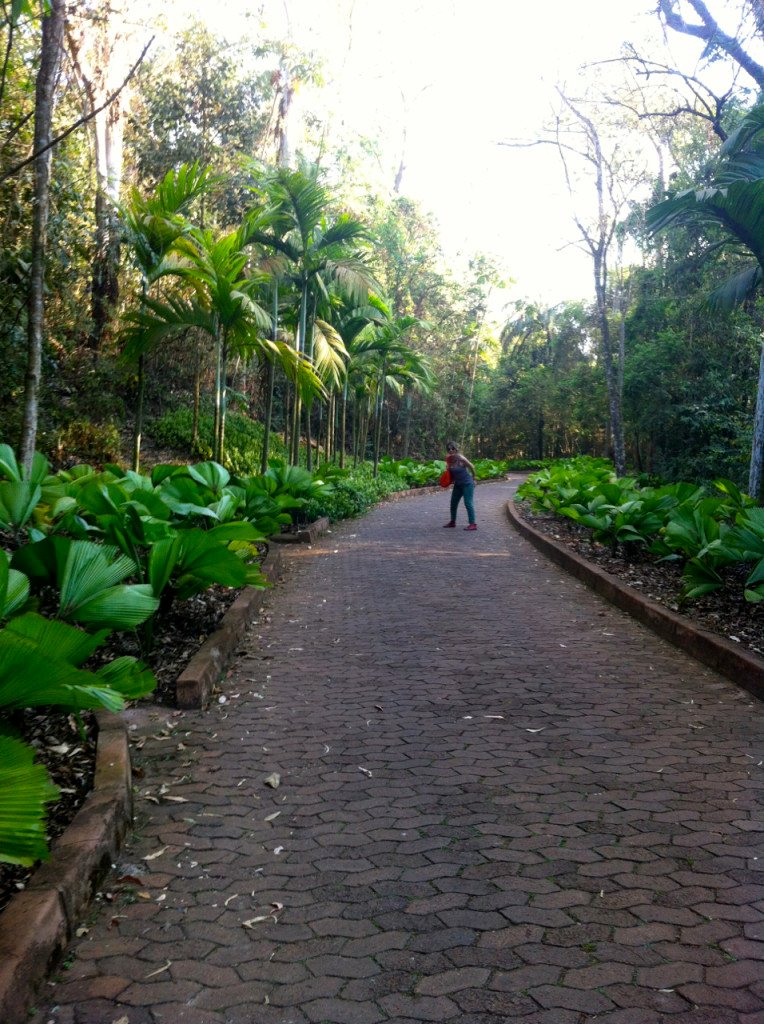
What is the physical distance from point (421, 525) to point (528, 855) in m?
12.2

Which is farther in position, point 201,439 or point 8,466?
point 201,439

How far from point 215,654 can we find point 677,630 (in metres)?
3.38

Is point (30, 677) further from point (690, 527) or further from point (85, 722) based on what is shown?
point (690, 527)

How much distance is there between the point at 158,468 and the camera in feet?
25.5

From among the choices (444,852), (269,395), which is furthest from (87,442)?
(444,852)

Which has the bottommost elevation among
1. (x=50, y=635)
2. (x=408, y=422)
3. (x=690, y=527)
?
(x=50, y=635)

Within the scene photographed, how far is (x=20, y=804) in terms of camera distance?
224cm

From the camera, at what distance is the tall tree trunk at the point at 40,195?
6.23 m

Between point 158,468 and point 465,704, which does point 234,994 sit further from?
point 158,468

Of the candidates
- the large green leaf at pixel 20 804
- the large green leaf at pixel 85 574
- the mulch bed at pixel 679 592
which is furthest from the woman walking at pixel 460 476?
the large green leaf at pixel 20 804

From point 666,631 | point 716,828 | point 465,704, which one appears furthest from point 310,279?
point 716,828

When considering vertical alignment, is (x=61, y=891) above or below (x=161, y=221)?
below

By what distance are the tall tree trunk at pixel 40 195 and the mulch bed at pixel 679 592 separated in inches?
211

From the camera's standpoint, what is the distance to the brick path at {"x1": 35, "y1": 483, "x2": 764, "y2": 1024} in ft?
7.63
